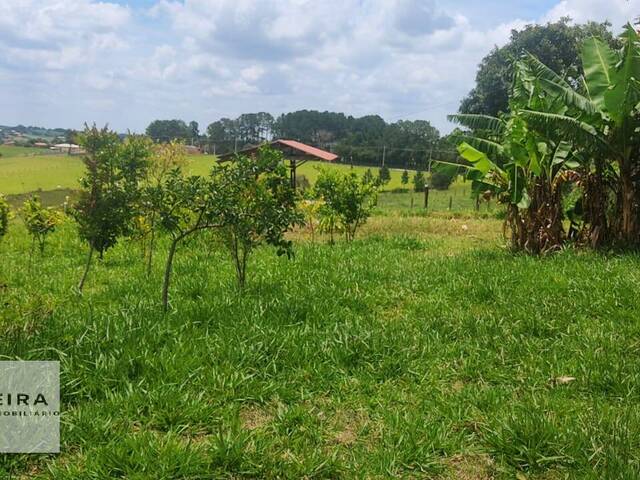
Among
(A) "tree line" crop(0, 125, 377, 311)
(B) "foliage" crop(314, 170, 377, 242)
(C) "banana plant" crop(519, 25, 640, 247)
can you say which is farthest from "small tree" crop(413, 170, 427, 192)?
(A) "tree line" crop(0, 125, 377, 311)

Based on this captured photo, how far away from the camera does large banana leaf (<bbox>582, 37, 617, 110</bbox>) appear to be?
298 inches

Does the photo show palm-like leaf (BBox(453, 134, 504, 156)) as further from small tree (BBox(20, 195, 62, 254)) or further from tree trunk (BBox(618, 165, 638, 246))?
small tree (BBox(20, 195, 62, 254))

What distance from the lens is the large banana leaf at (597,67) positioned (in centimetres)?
758

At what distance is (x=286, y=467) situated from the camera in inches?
95.9

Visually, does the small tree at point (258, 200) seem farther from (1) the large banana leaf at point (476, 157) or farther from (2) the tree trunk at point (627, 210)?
(2) the tree trunk at point (627, 210)

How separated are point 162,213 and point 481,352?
110 inches

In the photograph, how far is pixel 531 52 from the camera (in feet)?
72.7

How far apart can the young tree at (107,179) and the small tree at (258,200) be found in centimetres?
98

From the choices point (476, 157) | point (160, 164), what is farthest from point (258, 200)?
point (476, 157)

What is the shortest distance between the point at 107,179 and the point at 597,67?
270 inches

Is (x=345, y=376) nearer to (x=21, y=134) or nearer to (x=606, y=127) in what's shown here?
(x=606, y=127)

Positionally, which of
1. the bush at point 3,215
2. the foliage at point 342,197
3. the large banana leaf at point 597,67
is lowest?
the bush at point 3,215

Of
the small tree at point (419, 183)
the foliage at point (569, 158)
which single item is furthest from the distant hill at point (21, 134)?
the foliage at point (569, 158)

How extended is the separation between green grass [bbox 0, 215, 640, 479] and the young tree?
2.58 feet
